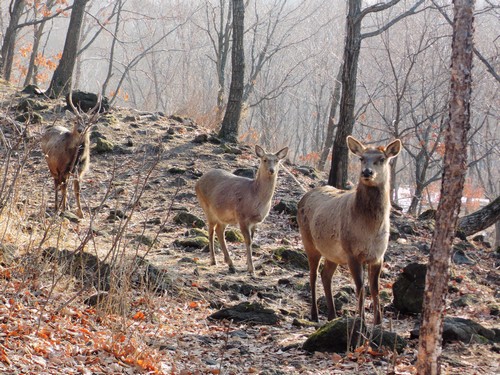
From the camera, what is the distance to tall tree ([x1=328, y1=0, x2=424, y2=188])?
13.7 metres

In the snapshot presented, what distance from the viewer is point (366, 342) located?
6758 mm

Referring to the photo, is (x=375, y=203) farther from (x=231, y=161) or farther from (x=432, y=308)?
(x=231, y=161)

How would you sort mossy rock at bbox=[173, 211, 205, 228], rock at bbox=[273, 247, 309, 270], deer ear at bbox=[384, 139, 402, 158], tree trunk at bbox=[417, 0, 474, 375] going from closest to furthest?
tree trunk at bbox=[417, 0, 474, 375] < deer ear at bbox=[384, 139, 402, 158] < rock at bbox=[273, 247, 309, 270] < mossy rock at bbox=[173, 211, 205, 228]

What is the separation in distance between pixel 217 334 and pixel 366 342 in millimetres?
1666

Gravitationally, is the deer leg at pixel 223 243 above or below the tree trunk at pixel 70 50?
below

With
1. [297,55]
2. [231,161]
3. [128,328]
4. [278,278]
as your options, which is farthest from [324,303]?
[297,55]

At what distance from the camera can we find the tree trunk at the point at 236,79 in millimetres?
17609

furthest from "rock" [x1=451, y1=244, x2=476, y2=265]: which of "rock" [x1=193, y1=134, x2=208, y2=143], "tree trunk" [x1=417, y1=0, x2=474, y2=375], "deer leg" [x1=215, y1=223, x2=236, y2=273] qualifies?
"tree trunk" [x1=417, y1=0, x2=474, y2=375]

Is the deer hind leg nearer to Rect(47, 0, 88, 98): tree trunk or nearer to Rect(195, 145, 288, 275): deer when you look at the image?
Rect(195, 145, 288, 275): deer

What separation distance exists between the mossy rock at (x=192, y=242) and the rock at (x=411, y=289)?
365cm

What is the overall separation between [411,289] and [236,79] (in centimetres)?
1002

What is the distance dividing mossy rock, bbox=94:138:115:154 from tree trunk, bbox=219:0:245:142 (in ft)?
10.1

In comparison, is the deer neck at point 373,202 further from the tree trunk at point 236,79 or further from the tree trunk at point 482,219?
the tree trunk at point 236,79

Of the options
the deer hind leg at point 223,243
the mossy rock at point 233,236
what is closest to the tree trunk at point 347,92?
the mossy rock at point 233,236
